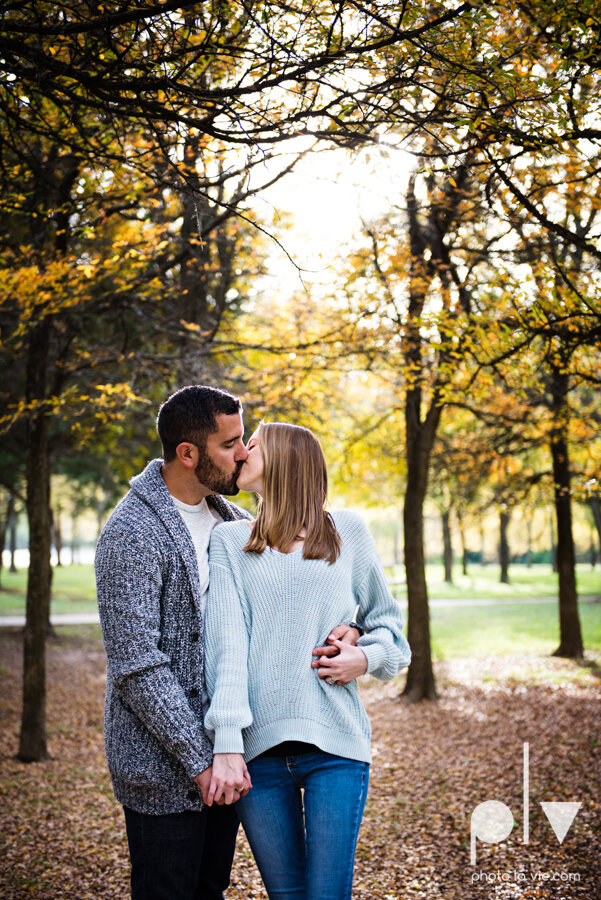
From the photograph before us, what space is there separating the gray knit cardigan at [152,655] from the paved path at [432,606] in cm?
1693

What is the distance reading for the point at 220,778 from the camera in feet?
6.88

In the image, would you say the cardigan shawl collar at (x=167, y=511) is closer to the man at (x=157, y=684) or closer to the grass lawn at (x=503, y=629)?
the man at (x=157, y=684)

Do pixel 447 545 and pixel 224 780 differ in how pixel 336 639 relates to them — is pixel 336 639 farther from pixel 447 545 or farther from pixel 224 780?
pixel 447 545

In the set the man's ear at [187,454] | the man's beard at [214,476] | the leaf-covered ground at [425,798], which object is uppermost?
the man's ear at [187,454]

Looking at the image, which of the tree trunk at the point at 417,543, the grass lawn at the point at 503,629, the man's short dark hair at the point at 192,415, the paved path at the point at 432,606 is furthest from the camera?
the paved path at the point at 432,606

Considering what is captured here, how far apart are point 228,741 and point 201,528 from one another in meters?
0.80

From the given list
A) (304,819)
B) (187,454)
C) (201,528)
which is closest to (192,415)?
(187,454)

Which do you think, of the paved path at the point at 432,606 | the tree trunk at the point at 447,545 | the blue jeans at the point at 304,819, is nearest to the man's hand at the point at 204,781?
the blue jeans at the point at 304,819

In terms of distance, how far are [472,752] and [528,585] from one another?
2714cm

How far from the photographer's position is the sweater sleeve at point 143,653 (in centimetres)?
214

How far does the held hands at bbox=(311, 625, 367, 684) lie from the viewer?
2.26 m

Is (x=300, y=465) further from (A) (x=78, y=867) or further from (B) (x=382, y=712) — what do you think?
(B) (x=382, y=712)

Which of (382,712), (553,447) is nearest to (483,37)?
(382,712)

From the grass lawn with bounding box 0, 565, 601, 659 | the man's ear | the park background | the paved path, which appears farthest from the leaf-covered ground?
the paved path
